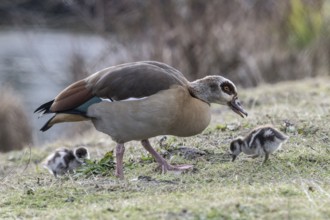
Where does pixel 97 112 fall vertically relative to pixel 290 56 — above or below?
below

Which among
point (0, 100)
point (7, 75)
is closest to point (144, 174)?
point (0, 100)

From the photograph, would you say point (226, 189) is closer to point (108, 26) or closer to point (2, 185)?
point (2, 185)

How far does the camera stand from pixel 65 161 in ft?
26.3

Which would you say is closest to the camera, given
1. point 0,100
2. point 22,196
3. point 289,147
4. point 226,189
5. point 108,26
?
point 226,189

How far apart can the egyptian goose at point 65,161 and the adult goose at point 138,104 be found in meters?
0.76

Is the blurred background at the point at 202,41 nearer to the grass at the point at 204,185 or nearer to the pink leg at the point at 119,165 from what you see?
the grass at the point at 204,185

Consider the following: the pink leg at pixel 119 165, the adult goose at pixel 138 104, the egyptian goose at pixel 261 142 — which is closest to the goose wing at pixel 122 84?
the adult goose at pixel 138 104

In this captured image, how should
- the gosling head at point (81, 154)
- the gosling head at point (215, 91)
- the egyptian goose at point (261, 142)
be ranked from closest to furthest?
the egyptian goose at point (261, 142) < the gosling head at point (215, 91) < the gosling head at point (81, 154)

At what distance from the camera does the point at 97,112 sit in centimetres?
702

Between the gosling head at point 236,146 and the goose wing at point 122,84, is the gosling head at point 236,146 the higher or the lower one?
the lower one

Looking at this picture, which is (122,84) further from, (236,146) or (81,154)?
(81,154)

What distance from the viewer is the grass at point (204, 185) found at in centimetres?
527

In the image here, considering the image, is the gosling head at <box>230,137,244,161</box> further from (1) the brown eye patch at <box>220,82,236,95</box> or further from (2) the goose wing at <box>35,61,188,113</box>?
(2) the goose wing at <box>35,61,188,113</box>

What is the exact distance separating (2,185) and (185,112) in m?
1.93
